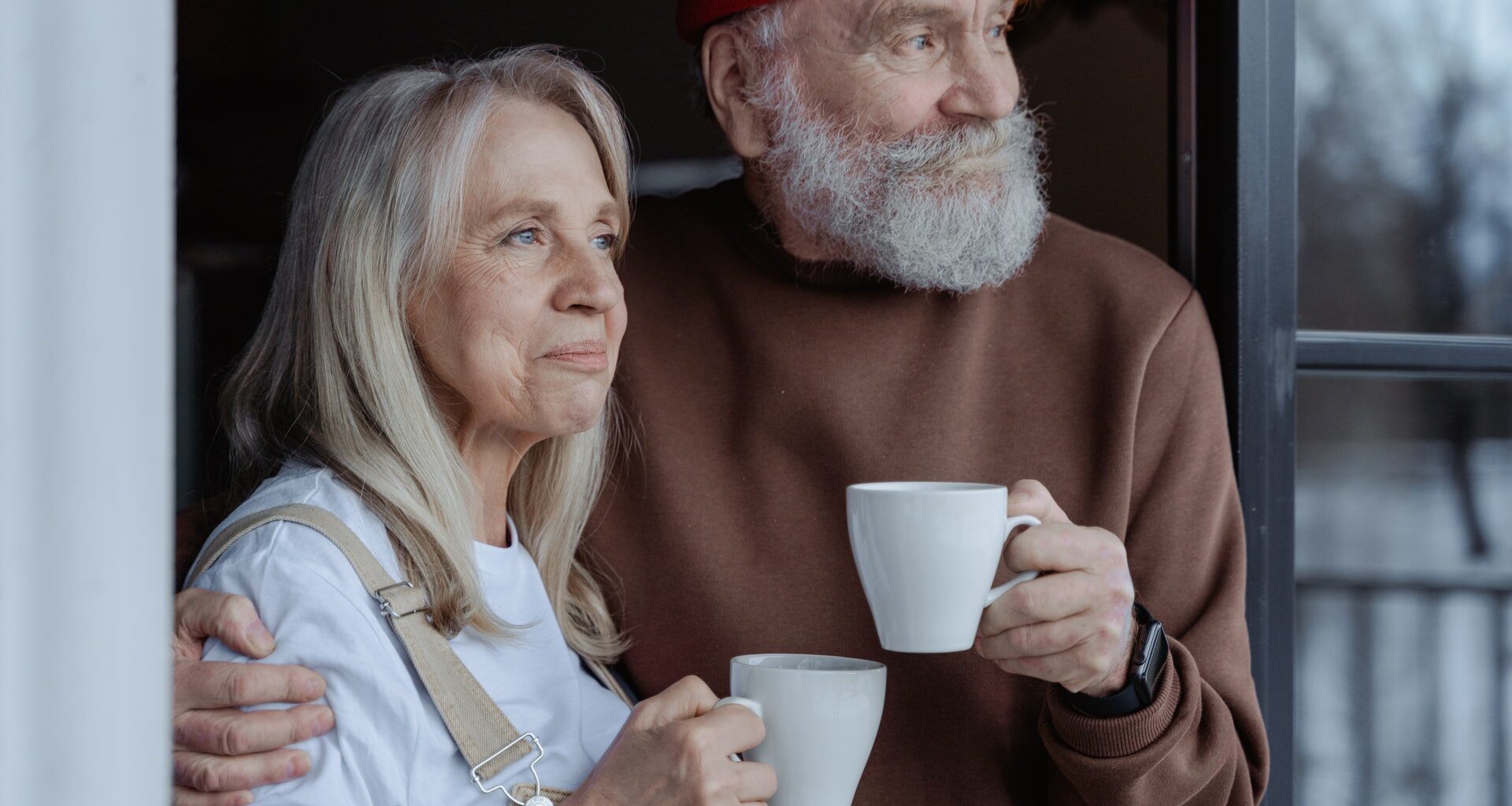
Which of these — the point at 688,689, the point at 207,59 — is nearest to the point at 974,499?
the point at 688,689

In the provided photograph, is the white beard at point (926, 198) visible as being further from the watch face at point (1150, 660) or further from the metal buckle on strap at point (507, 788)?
the metal buckle on strap at point (507, 788)

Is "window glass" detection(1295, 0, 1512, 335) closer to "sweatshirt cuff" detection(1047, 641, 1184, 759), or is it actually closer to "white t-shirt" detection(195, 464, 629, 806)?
"sweatshirt cuff" detection(1047, 641, 1184, 759)

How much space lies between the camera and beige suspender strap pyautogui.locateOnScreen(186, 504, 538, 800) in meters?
1.23

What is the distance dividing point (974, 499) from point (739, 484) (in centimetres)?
69

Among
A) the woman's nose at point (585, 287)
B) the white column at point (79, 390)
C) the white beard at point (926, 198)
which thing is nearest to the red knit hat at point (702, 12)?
the white beard at point (926, 198)

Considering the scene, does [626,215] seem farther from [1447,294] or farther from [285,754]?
[1447,294]

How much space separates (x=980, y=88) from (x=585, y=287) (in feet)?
2.27

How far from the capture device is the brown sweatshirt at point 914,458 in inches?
64.6

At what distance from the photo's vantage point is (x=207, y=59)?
122 inches

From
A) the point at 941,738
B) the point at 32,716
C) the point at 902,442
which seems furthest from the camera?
the point at 902,442

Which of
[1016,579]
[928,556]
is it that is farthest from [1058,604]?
[928,556]

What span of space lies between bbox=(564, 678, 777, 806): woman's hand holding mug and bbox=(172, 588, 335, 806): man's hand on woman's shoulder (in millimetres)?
266

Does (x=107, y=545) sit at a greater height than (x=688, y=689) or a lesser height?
greater

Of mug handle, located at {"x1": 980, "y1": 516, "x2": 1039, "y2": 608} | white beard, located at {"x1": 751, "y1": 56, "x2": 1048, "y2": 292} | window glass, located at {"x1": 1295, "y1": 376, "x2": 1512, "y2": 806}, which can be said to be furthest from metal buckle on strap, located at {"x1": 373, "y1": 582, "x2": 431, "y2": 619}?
window glass, located at {"x1": 1295, "y1": 376, "x2": 1512, "y2": 806}
